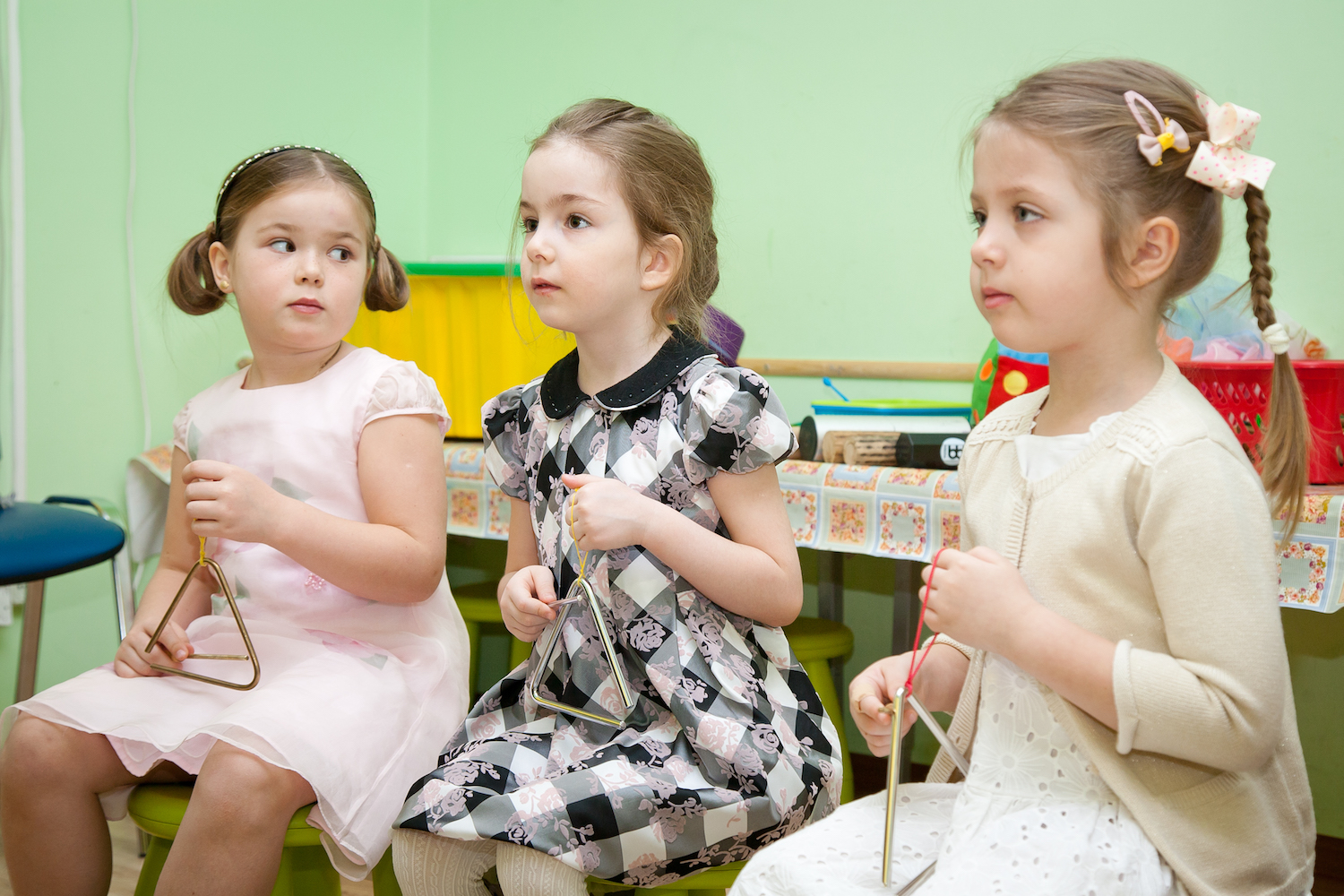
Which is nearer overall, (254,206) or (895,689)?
(895,689)

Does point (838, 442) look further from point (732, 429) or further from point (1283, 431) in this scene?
point (1283, 431)

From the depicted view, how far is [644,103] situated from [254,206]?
1495 mm

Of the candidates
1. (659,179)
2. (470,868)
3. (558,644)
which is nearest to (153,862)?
(470,868)

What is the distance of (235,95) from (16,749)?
162cm

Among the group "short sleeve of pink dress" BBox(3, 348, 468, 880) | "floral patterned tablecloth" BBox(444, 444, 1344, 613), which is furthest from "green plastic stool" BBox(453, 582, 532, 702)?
"short sleeve of pink dress" BBox(3, 348, 468, 880)

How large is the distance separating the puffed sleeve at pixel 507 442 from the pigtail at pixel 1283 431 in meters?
0.77

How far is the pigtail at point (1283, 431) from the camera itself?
2.74 ft

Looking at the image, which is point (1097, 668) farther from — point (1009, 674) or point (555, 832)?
point (555, 832)

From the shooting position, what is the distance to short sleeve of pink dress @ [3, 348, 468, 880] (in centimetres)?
102

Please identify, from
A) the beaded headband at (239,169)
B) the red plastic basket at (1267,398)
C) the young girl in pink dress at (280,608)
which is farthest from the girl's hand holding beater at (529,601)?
the red plastic basket at (1267,398)

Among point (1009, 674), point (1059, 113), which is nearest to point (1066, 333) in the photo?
point (1059, 113)

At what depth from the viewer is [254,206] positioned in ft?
4.10

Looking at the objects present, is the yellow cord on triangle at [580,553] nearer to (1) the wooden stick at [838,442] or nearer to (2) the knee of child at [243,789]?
(2) the knee of child at [243,789]

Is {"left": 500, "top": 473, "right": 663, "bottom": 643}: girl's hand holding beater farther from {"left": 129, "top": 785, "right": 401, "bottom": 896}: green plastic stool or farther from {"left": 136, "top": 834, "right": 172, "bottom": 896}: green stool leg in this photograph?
{"left": 136, "top": 834, "right": 172, "bottom": 896}: green stool leg
